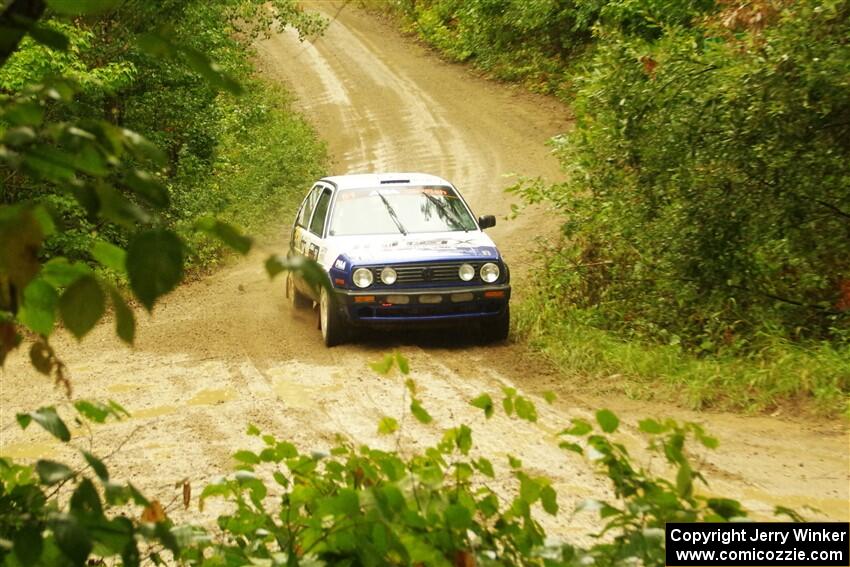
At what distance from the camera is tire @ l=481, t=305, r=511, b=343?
11.5m

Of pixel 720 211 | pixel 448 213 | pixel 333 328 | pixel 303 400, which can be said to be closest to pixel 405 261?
Answer: pixel 333 328

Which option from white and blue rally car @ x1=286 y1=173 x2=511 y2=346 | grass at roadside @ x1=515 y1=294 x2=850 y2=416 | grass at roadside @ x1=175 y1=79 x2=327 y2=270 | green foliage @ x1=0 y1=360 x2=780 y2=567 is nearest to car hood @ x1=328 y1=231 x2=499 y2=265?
white and blue rally car @ x1=286 y1=173 x2=511 y2=346

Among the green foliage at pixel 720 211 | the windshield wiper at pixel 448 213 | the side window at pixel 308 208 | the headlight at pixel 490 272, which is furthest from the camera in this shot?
the side window at pixel 308 208

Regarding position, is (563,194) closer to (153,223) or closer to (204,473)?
(204,473)

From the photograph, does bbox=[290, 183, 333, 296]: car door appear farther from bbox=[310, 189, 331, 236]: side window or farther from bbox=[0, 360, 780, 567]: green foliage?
bbox=[0, 360, 780, 567]: green foliage

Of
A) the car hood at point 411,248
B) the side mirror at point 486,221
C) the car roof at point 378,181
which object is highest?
the car roof at point 378,181

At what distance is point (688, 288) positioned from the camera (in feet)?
34.5

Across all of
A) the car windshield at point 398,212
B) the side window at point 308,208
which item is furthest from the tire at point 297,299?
the car windshield at point 398,212

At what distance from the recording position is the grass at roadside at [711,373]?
9.11 metres

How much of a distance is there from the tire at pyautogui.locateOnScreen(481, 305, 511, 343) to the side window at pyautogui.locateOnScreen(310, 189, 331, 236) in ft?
7.20

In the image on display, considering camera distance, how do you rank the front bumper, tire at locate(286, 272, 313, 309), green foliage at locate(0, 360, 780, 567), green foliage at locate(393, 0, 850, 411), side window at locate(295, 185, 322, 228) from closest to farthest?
green foliage at locate(0, 360, 780, 567), green foliage at locate(393, 0, 850, 411), the front bumper, side window at locate(295, 185, 322, 228), tire at locate(286, 272, 313, 309)

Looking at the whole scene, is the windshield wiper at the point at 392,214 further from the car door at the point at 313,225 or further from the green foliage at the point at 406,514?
the green foliage at the point at 406,514

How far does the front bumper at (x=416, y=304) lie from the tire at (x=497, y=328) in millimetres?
332

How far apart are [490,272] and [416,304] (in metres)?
0.86
